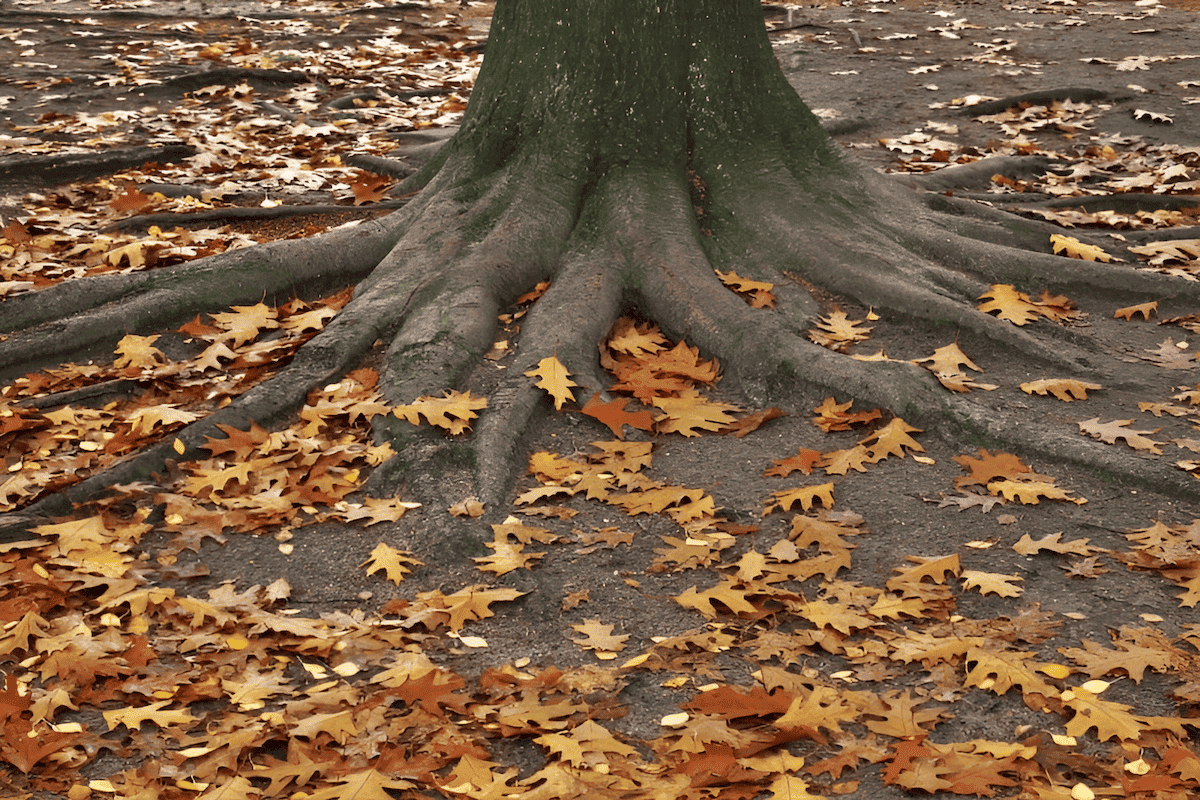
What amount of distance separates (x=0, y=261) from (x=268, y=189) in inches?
71.8

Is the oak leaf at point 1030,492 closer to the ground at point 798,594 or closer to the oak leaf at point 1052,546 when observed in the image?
the ground at point 798,594

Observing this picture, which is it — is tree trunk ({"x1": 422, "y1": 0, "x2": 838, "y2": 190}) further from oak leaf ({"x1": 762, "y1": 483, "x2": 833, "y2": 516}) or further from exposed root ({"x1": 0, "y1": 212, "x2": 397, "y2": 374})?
oak leaf ({"x1": 762, "y1": 483, "x2": 833, "y2": 516})

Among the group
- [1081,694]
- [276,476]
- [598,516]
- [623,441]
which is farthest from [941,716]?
[276,476]

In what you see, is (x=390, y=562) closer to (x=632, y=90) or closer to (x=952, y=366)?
(x=952, y=366)

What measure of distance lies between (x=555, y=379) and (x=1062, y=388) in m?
2.20

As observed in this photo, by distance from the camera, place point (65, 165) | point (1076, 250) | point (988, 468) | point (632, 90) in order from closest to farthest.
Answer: point (988, 468)
point (632, 90)
point (1076, 250)
point (65, 165)

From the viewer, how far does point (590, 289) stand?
469 cm

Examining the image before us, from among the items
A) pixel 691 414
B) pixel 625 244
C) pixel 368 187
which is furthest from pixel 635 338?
pixel 368 187

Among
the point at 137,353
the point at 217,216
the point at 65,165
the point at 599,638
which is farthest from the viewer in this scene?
the point at 65,165

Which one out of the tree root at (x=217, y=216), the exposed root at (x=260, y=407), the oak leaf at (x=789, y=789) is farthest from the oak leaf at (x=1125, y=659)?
the tree root at (x=217, y=216)

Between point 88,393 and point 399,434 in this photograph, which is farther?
point 88,393

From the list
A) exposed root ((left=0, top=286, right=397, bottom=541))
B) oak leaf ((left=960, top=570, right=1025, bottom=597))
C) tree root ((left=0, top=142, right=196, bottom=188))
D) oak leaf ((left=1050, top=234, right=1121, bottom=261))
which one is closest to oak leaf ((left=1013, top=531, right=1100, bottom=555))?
oak leaf ((left=960, top=570, right=1025, bottom=597))

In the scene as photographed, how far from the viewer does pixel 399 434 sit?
3945 millimetres

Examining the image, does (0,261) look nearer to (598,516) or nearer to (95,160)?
(95,160)
